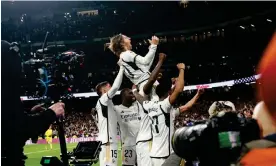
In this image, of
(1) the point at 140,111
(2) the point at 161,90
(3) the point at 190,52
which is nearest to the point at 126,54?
(2) the point at 161,90

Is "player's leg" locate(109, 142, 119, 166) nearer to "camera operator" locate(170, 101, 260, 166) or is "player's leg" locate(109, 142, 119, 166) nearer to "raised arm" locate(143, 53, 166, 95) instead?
"raised arm" locate(143, 53, 166, 95)

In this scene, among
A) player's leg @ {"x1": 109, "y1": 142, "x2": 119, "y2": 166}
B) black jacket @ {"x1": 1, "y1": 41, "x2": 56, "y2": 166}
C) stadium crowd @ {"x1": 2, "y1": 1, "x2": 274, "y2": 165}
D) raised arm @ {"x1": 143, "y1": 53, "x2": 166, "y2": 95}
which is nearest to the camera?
black jacket @ {"x1": 1, "y1": 41, "x2": 56, "y2": 166}

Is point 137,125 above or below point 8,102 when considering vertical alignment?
below

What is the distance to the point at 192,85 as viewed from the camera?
2998 cm

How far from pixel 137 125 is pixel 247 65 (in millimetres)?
24280

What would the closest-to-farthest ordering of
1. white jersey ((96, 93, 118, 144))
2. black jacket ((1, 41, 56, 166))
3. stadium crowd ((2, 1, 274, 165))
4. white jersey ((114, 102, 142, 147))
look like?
black jacket ((1, 41, 56, 166)) < white jersey ((96, 93, 118, 144)) < white jersey ((114, 102, 142, 147)) < stadium crowd ((2, 1, 274, 165))

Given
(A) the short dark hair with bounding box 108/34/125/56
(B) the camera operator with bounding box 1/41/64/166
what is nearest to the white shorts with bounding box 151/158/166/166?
(A) the short dark hair with bounding box 108/34/125/56

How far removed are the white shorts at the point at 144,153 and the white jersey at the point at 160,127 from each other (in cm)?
41

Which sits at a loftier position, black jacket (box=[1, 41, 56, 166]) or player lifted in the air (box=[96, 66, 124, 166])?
black jacket (box=[1, 41, 56, 166])

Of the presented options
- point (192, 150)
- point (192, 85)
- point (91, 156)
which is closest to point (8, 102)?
point (192, 150)

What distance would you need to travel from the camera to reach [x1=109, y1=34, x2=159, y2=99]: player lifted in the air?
17.4 ft

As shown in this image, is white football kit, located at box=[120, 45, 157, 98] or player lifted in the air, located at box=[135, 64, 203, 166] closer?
player lifted in the air, located at box=[135, 64, 203, 166]

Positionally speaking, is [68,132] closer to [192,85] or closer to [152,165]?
[192,85]

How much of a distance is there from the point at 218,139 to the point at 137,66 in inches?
171
